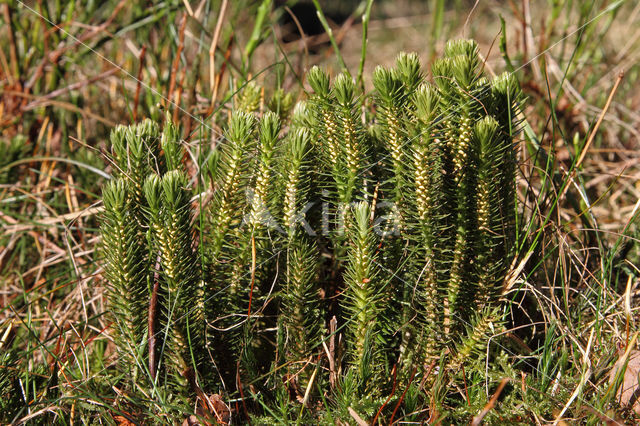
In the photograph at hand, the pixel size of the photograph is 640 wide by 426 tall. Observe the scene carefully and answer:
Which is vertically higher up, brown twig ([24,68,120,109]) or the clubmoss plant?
brown twig ([24,68,120,109])

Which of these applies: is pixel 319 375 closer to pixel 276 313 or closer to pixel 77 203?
pixel 276 313

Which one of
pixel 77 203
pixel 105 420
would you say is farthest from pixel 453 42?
pixel 77 203

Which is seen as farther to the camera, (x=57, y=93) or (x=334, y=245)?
(x=57, y=93)

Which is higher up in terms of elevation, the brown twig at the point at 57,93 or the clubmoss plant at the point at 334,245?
the brown twig at the point at 57,93

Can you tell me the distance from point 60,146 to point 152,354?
1927 mm

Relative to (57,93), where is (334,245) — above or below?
below

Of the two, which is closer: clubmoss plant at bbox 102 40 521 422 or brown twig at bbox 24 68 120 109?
clubmoss plant at bbox 102 40 521 422

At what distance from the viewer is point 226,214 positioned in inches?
65.7

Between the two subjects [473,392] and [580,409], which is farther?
[473,392]

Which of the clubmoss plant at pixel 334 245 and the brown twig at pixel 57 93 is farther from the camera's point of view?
the brown twig at pixel 57 93

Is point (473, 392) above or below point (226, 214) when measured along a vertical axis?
below

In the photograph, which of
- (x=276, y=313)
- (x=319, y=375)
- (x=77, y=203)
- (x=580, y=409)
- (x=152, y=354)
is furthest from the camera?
(x=77, y=203)

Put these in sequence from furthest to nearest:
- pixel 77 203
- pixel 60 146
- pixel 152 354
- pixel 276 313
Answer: pixel 60 146 < pixel 77 203 < pixel 276 313 < pixel 152 354

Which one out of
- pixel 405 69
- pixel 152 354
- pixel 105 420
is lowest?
pixel 105 420
